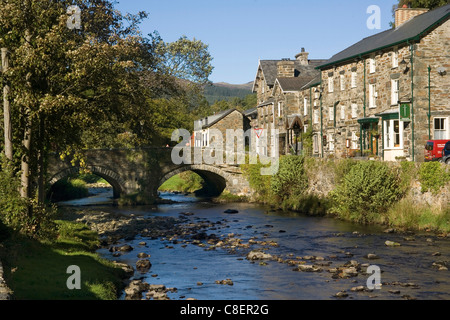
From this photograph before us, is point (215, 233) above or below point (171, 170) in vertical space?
below

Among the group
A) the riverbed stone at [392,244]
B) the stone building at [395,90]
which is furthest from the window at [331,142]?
the riverbed stone at [392,244]

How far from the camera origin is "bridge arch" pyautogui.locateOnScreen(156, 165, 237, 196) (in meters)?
61.2

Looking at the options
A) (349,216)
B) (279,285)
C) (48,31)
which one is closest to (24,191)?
(48,31)

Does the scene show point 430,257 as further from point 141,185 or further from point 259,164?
point 141,185

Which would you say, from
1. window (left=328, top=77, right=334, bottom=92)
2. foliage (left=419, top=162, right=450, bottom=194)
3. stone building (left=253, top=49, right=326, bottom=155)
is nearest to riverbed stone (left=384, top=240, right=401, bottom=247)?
foliage (left=419, top=162, right=450, bottom=194)

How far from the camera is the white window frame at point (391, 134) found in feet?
146

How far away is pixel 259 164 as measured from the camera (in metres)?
59.0

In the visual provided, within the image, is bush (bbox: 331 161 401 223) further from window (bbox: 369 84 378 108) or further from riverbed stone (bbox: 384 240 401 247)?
window (bbox: 369 84 378 108)

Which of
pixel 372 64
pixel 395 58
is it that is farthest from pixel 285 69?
pixel 395 58

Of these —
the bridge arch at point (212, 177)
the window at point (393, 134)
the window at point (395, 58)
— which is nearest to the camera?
the window at point (393, 134)

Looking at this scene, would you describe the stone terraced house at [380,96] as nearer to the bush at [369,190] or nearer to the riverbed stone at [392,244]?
the bush at [369,190]

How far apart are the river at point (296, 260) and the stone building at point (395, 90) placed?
929 centimetres

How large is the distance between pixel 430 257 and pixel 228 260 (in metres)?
9.62

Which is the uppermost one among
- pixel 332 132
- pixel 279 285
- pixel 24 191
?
pixel 332 132
